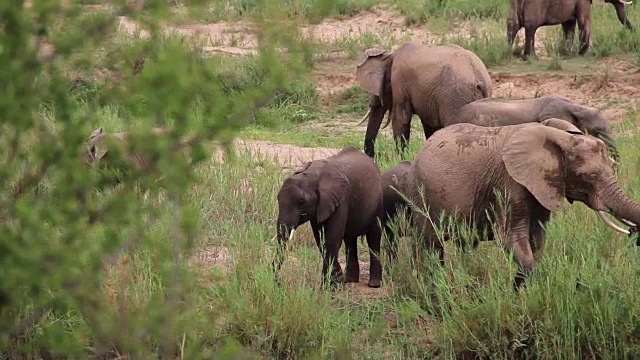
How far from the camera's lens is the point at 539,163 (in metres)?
5.20

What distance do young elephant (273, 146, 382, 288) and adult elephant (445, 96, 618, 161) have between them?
124 cm

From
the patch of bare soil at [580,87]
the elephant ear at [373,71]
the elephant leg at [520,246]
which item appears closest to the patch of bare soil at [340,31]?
the patch of bare soil at [580,87]

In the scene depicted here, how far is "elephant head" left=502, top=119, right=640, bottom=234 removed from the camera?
5.07m

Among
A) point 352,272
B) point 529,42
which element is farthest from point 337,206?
point 529,42

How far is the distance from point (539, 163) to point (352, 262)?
1408mm

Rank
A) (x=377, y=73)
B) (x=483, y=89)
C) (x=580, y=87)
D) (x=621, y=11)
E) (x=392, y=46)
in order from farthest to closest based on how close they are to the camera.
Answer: (x=621, y=11), (x=392, y=46), (x=580, y=87), (x=377, y=73), (x=483, y=89)

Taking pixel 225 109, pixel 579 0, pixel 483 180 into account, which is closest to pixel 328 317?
pixel 483 180

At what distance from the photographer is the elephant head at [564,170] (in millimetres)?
5074

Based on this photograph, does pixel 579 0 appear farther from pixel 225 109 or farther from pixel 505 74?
pixel 225 109

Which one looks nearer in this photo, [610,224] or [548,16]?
[610,224]

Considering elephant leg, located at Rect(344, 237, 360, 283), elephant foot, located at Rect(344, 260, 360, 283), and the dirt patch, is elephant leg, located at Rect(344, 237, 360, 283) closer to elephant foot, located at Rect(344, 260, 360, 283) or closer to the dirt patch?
elephant foot, located at Rect(344, 260, 360, 283)

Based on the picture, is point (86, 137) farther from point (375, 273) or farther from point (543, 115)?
point (543, 115)

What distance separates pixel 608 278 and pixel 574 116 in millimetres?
2525

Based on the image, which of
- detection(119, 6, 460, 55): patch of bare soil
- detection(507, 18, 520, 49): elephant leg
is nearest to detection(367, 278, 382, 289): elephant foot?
detection(507, 18, 520, 49): elephant leg
